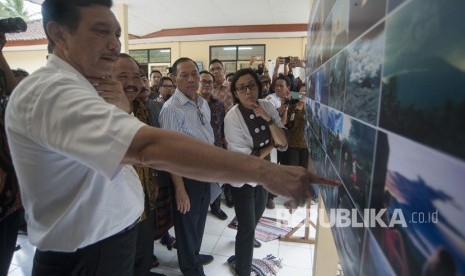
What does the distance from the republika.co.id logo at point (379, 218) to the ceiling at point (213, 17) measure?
4741mm

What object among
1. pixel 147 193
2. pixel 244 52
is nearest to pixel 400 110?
pixel 147 193

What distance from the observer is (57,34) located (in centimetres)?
81

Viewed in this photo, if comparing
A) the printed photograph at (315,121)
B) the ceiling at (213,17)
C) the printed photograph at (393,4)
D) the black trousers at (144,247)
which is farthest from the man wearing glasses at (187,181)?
the ceiling at (213,17)

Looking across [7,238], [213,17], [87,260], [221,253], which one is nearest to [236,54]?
[213,17]

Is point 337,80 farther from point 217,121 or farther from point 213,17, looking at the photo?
point 213,17

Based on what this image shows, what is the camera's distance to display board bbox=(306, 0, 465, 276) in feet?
1.02

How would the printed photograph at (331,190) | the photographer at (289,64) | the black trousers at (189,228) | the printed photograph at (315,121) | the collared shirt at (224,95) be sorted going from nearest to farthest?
the printed photograph at (331,190) → the printed photograph at (315,121) → the black trousers at (189,228) → the photographer at (289,64) → the collared shirt at (224,95)

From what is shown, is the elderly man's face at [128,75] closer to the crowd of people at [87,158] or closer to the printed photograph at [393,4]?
the crowd of people at [87,158]

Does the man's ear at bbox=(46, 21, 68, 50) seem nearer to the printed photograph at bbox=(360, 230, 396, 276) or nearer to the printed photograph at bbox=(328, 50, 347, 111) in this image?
the printed photograph at bbox=(328, 50, 347, 111)

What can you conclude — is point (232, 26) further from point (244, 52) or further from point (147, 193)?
point (147, 193)

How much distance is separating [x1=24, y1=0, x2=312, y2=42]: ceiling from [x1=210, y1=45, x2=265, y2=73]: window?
0.73 m

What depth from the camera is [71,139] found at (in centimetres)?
56

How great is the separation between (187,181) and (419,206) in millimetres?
1760

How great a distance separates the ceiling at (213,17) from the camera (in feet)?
18.3
